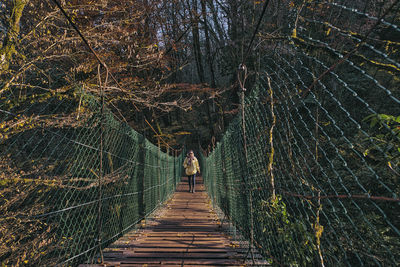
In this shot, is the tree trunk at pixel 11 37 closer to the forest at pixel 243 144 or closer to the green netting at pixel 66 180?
the forest at pixel 243 144

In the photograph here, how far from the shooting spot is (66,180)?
212 cm

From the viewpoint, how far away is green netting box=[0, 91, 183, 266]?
2.03 m

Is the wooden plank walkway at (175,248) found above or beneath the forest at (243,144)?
beneath

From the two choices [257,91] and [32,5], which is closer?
[257,91]

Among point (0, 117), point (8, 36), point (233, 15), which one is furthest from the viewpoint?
point (233, 15)

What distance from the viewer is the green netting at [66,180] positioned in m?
2.03

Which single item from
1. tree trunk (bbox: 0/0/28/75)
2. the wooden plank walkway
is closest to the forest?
tree trunk (bbox: 0/0/28/75)

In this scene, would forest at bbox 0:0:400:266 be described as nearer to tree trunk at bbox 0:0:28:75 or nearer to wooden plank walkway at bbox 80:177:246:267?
tree trunk at bbox 0:0:28:75

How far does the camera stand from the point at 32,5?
3.08 meters

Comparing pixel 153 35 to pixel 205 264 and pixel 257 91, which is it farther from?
pixel 205 264

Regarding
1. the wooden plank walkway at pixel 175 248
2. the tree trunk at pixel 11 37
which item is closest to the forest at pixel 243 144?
the tree trunk at pixel 11 37

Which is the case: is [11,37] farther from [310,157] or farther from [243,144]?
[310,157]

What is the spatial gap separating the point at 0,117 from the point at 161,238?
7.44 ft

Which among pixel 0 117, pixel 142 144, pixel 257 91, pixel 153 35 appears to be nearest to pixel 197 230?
pixel 142 144
